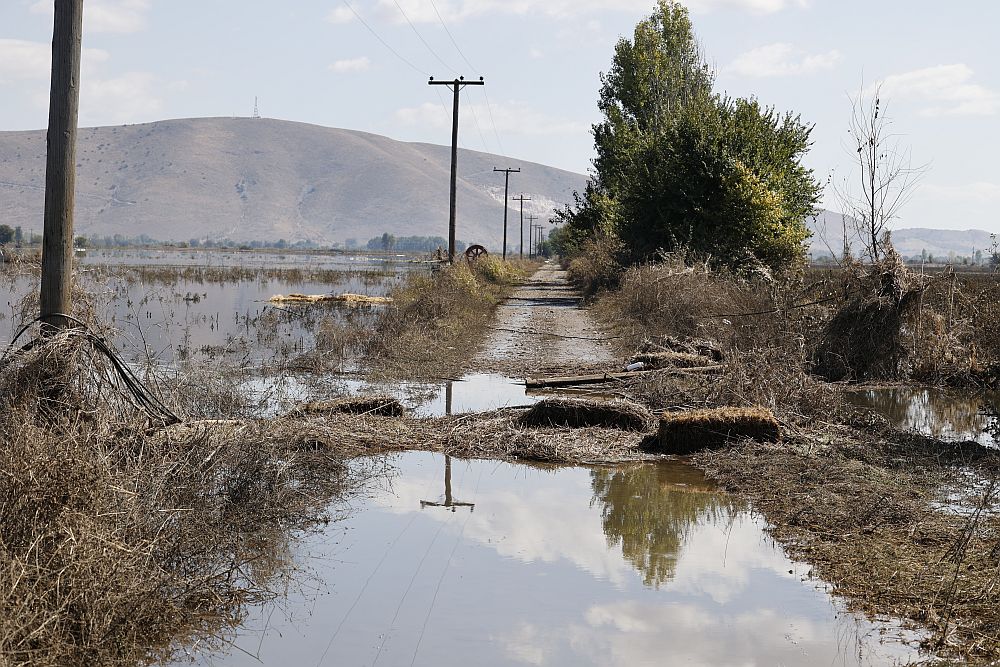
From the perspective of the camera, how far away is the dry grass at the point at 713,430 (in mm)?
11961

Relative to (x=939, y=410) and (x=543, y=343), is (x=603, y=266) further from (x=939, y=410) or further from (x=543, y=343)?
(x=939, y=410)

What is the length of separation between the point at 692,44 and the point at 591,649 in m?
49.7

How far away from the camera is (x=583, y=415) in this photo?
1294 centimetres

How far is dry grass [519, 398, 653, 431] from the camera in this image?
1284 centimetres

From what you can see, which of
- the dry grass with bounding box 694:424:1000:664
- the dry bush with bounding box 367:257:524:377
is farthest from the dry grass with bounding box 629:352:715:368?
the dry grass with bounding box 694:424:1000:664

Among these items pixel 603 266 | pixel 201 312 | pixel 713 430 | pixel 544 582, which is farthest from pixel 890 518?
pixel 603 266

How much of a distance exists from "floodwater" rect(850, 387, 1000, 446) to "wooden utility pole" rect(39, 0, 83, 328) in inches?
407

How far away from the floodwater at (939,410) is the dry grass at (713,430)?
3.06 meters

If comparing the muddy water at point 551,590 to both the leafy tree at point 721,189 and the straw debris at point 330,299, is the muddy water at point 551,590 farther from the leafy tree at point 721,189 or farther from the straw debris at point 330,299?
the straw debris at point 330,299

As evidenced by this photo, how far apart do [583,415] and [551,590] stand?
219 inches

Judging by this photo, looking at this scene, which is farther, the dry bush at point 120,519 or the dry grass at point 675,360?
the dry grass at point 675,360

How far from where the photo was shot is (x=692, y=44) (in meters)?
52.6

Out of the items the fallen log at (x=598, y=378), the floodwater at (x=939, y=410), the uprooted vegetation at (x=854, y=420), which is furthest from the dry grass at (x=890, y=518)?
the fallen log at (x=598, y=378)

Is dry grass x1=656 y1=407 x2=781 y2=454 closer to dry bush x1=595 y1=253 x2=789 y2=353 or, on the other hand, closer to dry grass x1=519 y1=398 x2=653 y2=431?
dry grass x1=519 y1=398 x2=653 y2=431
